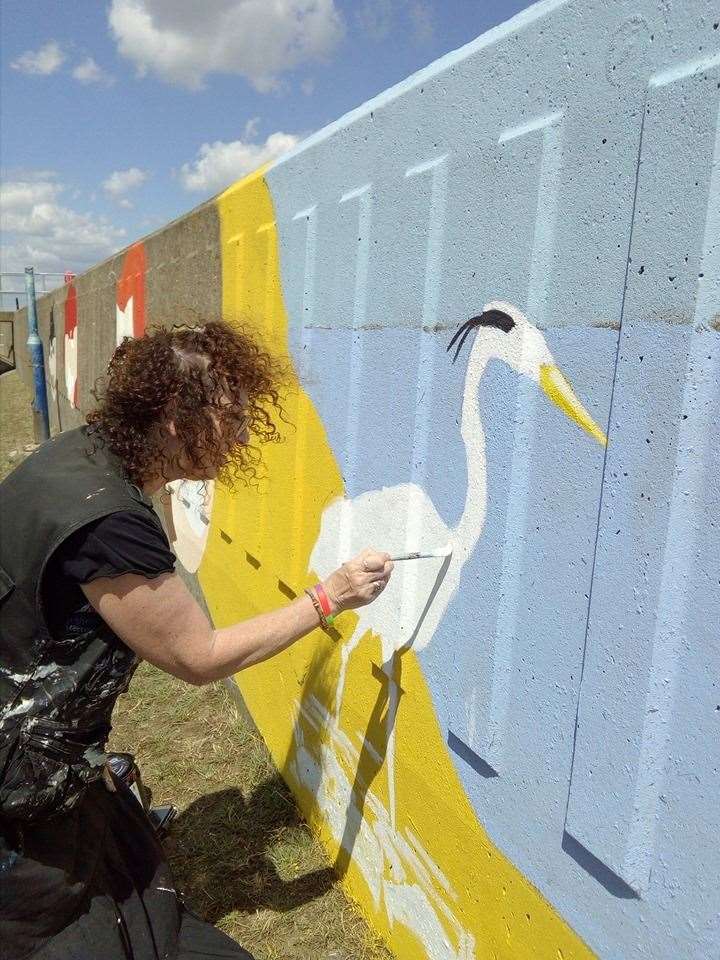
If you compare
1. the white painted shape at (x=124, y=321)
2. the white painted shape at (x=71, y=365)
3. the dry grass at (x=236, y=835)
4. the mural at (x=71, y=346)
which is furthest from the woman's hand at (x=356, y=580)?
the white painted shape at (x=71, y=365)

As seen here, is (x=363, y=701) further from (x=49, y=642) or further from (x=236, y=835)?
(x=49, y=642)

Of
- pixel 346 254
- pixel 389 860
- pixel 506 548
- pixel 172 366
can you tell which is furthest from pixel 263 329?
pixel 389 860

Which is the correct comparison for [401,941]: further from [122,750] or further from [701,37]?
[701,37]

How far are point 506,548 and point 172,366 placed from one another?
2.99 ft

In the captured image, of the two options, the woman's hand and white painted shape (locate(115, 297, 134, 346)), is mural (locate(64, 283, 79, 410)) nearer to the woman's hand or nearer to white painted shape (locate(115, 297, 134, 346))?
white painted shape (locate(115, 297, 134, 346))

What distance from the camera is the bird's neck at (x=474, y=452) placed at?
184 centimetres

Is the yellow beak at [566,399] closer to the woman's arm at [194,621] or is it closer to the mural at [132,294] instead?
the woman's arm at [194,621]

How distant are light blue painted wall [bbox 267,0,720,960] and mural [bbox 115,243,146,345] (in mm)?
3867

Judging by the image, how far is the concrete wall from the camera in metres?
1.32

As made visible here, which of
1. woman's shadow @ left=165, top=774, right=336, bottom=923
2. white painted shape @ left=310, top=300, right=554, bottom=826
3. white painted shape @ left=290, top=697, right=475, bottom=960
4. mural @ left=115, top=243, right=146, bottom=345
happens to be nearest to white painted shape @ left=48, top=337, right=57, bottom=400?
mural @ left=115, top=243, right=146, bottom=345

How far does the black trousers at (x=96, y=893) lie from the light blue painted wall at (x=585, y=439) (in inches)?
38.7

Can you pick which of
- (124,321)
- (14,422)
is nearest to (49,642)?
(124,321)

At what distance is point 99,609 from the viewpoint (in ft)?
5.60

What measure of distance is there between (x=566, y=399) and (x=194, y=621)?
3.25 feet
